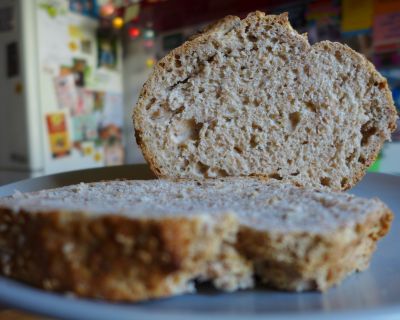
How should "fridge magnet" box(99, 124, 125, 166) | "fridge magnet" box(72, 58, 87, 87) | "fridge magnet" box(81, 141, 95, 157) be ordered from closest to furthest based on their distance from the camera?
1. "fridge magnet" box(72, 58, 87, 87)
2. "fridge magnet" box(81, 141, 95, 157)
3. "fridge magnet" box(99, 124, 125, 166)

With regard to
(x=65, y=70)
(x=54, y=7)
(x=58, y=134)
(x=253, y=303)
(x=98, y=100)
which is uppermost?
(x=54, y=7)

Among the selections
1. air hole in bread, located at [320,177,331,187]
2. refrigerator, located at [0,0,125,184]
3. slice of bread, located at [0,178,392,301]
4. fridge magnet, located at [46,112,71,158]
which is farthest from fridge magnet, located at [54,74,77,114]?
slice of bread, located at [0,178,392,301]

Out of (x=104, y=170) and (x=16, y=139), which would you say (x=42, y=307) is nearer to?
(x=104, y=170)

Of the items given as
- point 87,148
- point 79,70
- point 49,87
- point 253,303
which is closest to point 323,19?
point 79,70

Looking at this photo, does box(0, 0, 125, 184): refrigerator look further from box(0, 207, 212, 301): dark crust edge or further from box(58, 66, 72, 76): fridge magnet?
box(0, 207, 212, 301): dark crust edge

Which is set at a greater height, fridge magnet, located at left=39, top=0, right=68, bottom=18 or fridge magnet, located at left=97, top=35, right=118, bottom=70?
fridge magnet, located at left=39, top=0, right=68, bottom=18

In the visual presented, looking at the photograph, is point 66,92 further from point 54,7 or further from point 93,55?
point 54,7

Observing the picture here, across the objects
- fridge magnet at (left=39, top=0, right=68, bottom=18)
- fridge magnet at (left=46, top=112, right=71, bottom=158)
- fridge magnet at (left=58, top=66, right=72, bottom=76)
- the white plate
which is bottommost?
the white plate
